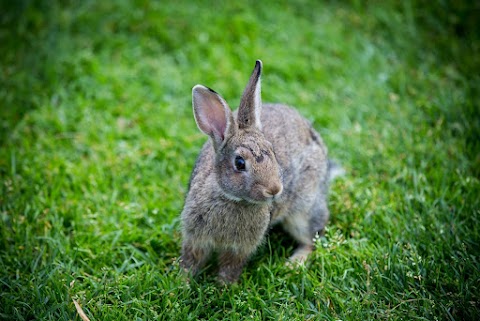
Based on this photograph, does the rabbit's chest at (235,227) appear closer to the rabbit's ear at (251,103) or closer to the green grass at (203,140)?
the green grass at (203,140)

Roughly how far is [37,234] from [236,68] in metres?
3.03

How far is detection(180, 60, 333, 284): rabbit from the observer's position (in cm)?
361

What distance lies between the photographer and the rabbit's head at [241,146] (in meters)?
3.54

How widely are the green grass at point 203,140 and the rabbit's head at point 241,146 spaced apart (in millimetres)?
813

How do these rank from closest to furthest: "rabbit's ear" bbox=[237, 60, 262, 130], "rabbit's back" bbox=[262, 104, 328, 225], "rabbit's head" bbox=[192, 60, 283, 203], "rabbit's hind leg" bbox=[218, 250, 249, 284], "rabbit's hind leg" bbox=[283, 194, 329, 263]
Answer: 1. "rabbit's head" bbox=[192, 60, 283, 203]
2. "rabbit's ear" bbox=[237, 60, 262, 130]
3. "rabbit's hind leg" bbox=[218, 250, 249, 284]
4. "rabbit's back" bbox=[262, 104, 328, 225]
5. "rabbit's hind leg" bbox=[283, 194, 329, 263]

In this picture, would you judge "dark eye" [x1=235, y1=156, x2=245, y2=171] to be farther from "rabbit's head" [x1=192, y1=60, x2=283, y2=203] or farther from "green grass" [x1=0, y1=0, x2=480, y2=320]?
"green grass" [x1=0, y1=0, x2=480, y2=320]

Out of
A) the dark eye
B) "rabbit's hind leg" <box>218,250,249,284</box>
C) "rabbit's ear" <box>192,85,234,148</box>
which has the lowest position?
"rabbit's hind leg" <box>218,250,249,284</box>

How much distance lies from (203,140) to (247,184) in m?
1.98

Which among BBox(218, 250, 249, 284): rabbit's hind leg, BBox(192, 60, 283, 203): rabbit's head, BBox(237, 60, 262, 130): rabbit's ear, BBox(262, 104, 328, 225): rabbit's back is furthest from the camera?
BBox(262, 104, 328, 225): rabbit's back

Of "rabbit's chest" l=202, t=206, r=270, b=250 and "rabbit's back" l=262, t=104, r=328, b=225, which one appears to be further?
"rabbit's back" l=262, t=104, r=328, b=225

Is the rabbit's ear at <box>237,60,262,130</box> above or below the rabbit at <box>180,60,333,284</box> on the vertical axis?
above

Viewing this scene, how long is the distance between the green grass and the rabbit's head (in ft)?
2.67

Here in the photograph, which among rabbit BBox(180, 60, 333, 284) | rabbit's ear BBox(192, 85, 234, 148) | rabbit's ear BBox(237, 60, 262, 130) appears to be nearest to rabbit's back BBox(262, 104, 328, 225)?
rabbit BBox(180, 60, 333, 284)

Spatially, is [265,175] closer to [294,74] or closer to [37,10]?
[294,74]
